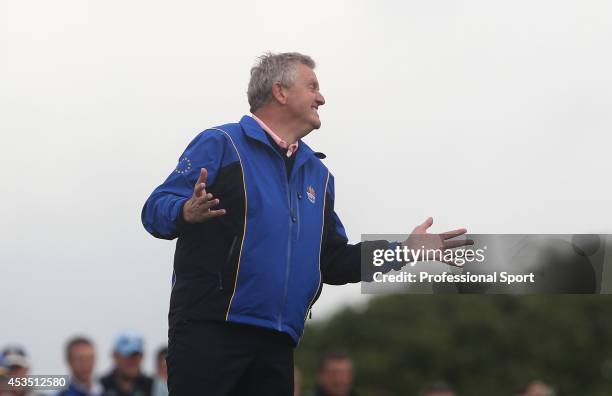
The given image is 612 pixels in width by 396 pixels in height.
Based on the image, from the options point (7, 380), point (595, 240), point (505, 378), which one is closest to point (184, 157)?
point (7, 380)

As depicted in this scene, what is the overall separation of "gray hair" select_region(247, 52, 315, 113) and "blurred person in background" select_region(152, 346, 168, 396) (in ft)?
8.86

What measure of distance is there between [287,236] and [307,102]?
787 mm

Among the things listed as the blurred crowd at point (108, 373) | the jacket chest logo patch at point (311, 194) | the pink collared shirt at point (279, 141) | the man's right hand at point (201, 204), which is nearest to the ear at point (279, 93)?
the pink collared shirt at point (279, 141)

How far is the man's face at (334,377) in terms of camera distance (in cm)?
846

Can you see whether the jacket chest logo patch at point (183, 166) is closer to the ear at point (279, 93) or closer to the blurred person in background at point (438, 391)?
the ear at point (279, 93)

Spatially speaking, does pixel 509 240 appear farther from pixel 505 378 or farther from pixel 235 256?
pixel 505 378

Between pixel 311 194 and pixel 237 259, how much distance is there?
0.61 metres

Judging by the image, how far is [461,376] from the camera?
6222cm

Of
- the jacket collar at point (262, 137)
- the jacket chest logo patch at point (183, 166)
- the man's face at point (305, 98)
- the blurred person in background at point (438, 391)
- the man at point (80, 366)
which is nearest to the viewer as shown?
the jacket chest logo patch at point (183, 166)

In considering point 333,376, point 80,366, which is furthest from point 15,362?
point 333,376

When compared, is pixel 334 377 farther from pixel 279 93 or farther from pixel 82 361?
pixel 279 93

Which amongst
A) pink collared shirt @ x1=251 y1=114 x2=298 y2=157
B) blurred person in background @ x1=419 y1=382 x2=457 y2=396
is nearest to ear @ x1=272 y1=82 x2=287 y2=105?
pink collared shirt @ x1=251 y1=114 x2=298 y2=157

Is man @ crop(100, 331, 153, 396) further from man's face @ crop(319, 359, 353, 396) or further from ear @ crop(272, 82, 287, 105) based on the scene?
ear @ crop(272, 82, 287, 105)

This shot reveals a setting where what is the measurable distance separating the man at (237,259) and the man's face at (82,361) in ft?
8.38
